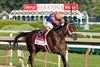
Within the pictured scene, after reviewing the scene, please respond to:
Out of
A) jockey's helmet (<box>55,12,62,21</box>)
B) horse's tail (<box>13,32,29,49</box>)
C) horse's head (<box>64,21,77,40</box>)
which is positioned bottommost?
horse's tail (<box>13,32,29,49</box>)

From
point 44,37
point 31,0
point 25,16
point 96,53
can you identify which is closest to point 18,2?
point 31,0

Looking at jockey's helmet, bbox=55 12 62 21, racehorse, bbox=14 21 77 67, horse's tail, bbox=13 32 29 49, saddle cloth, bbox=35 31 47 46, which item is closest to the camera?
racehorse, bbox=14 21 77 67

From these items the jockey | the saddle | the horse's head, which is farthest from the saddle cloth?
the horse's head

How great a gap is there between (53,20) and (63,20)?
293 millimetres

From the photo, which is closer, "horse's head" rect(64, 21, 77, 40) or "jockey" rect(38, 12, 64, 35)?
"horse's head" rect(64, 21, 77, 40)

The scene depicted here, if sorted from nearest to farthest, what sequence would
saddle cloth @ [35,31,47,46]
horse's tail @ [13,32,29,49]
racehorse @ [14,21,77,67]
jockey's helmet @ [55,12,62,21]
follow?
racehorse @ [14,21,77,67]
jockey's helmet @ [55,12,62,21]
saddle cloth @ [35,31,47,46]
horse's tail @ [13,32,29,49]

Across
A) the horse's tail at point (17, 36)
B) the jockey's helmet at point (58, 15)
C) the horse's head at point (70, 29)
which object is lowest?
the horse's tail at point (17, 36)

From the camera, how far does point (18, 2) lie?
75.2 metres

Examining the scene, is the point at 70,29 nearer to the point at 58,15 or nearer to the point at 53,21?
the point at 58,15

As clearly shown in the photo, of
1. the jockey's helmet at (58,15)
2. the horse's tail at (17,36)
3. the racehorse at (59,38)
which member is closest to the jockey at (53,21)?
the jockey's helmet at (58,15)

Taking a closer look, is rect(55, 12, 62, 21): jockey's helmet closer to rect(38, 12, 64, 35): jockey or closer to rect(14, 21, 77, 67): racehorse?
rect(38, 12, 64, 35): jockey

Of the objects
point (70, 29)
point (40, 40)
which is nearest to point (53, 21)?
point (40, 40)

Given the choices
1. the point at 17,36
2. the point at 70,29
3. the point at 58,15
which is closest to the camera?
the point at 70,29

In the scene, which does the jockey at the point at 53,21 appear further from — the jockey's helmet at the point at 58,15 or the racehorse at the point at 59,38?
the racehorse at the point at 59,38
